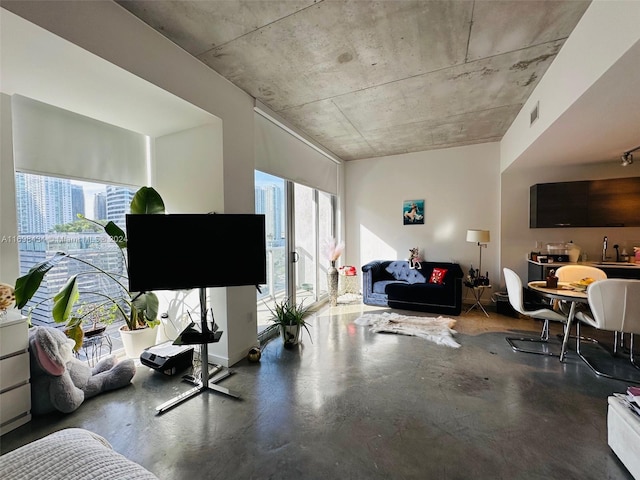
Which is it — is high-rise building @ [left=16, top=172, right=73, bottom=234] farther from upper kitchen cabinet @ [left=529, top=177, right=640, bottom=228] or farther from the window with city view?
upper kitchen cabinet @ [left=529, top=177, right=640, bottom=228]

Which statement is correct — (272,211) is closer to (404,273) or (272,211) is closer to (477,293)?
(404,273)

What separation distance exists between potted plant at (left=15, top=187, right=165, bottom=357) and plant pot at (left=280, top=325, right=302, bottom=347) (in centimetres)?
143

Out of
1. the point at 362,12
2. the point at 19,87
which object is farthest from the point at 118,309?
the point at 362,12

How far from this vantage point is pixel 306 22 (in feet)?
6.86

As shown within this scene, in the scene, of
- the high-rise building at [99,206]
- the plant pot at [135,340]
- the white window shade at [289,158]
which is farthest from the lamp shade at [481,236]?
the high-rise building at [99,206]

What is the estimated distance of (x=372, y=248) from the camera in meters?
6.13

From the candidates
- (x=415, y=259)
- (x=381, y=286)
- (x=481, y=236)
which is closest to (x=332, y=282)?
(x=381, y=286)

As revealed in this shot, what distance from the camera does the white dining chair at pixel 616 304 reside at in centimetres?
246

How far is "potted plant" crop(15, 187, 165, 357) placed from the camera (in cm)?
211

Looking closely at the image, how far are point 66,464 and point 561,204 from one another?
19.4ft

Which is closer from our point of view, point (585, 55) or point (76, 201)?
point (585, 55)

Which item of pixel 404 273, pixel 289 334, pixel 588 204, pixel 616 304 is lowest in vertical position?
pixel 289 334

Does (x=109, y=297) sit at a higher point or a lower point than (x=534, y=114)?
lower

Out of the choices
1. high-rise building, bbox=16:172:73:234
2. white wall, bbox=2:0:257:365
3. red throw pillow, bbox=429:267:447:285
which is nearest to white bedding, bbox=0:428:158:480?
white wall, bbox=2:0:257:365
